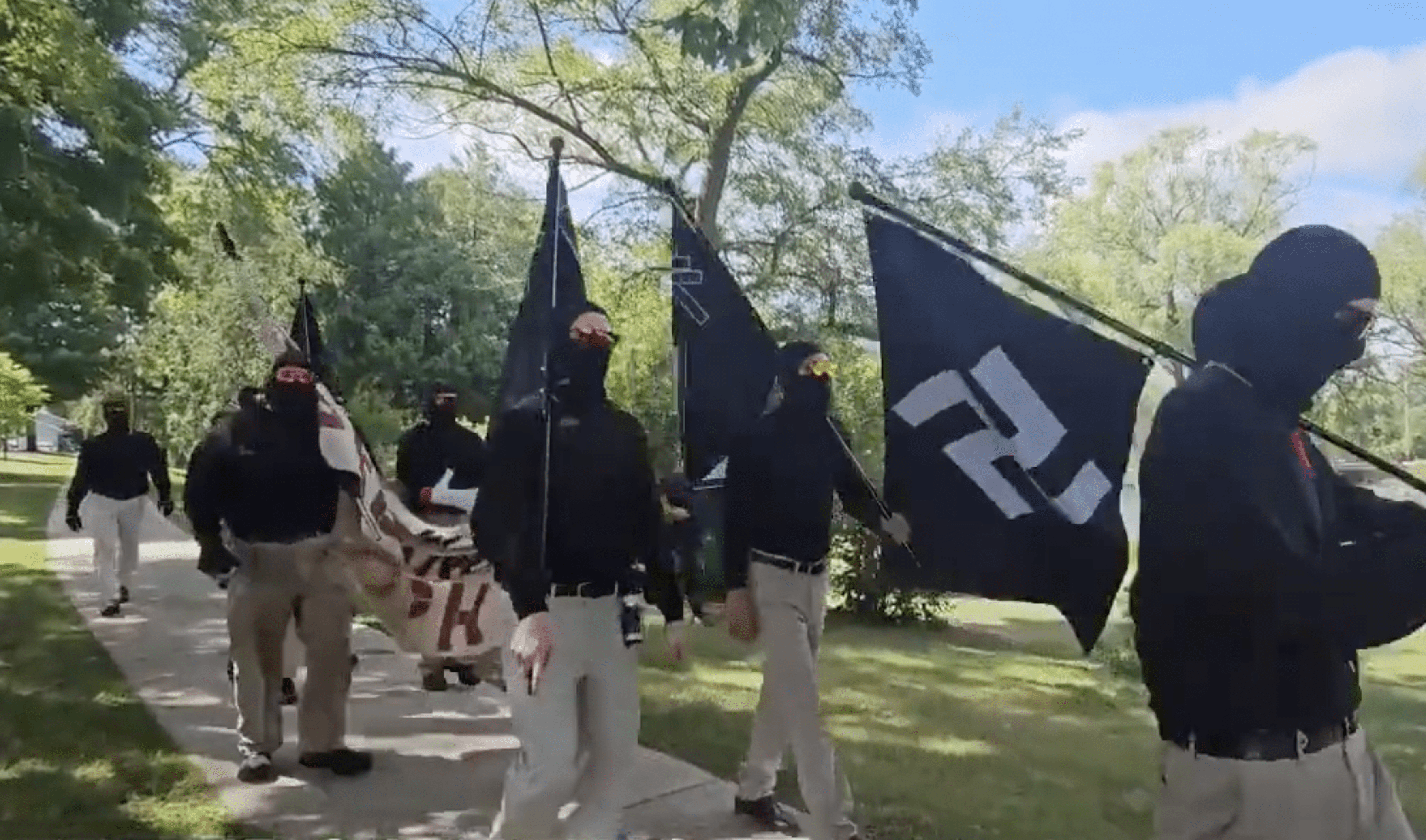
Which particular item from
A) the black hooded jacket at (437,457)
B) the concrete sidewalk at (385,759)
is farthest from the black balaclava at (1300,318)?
the black hooded jacket at (437,457)

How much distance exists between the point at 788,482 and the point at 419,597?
2.71 meters

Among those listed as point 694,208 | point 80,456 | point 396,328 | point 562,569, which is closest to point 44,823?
point 562,569

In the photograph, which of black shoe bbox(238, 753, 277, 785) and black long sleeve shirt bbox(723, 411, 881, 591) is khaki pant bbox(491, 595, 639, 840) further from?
black shoe bbox(238, 753, 277, 785)

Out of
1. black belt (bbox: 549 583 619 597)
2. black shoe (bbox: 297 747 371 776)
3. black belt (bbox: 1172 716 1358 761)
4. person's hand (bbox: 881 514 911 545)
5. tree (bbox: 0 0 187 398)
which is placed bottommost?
black shoe (bbox: 297 747 371 776)

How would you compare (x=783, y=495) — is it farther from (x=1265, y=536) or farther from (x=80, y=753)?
(x=80, y=753)

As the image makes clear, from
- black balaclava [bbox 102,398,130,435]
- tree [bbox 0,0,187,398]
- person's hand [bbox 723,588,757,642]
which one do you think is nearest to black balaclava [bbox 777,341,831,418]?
person's hand [bbox 723,588,757,642]

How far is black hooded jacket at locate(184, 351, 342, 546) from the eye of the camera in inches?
225

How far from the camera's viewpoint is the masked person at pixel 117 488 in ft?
33.9

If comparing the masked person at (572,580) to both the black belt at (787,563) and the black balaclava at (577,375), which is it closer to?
the black balaclava at (577,375)

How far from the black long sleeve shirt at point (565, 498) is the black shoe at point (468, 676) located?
146 inches

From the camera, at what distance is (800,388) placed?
4.87m

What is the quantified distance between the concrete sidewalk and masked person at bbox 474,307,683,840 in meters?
1.01

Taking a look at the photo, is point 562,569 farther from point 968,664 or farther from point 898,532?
point 968,664

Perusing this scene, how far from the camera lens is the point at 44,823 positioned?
5242mm
